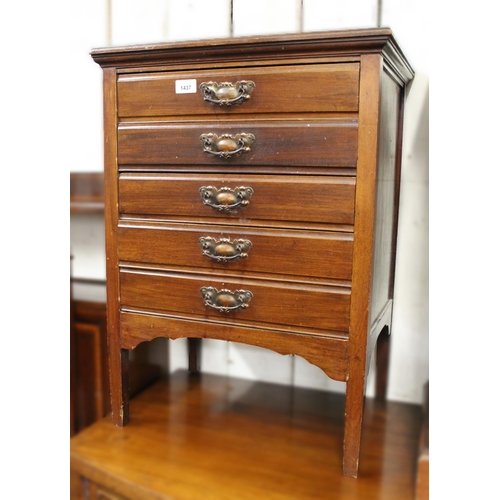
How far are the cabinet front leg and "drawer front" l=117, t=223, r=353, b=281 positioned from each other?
25 centimetres

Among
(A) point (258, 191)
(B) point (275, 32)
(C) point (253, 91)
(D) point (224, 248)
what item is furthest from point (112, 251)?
(B) point (275, 32)

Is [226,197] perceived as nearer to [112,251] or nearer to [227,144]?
[227,144]

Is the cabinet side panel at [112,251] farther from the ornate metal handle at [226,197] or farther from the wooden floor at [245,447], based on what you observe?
the ornate metal handle at [226,197]

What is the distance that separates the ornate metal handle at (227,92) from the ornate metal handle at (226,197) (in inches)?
7.1

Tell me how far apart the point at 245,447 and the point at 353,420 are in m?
0.33

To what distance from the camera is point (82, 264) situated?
6.36 feet

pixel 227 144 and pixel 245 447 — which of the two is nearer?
pixel 227 144

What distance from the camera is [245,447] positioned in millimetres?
1322

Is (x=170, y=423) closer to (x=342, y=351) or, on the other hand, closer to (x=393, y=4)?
(x=342, y=351)

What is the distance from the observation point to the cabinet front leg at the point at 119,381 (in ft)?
4.36

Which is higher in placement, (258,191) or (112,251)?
(258,191)

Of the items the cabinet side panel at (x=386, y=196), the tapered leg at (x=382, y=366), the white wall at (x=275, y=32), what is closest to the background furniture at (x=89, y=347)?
the white wall at (x=275, y=32)
